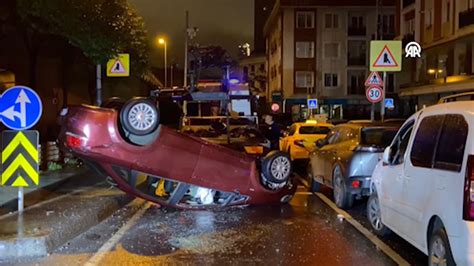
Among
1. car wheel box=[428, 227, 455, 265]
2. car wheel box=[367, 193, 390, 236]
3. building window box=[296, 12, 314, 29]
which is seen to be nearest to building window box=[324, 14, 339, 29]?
building window box=[296, 12, 314, 29]

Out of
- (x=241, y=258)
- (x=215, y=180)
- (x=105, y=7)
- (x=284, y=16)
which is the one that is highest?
(x=284, y=16)

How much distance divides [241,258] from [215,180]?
2445 millimetres

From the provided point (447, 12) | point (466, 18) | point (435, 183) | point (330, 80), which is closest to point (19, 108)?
point (435, 183)

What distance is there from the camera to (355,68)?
63.4 meters

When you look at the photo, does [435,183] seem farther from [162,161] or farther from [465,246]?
[162,161]

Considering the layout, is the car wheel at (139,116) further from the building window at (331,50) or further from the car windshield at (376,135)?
the building window at (331,50)

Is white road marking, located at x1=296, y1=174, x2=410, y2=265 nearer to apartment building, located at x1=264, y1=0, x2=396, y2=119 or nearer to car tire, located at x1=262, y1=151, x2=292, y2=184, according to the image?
car tire, located at x1=262, y1=151, x2=292, y2=184

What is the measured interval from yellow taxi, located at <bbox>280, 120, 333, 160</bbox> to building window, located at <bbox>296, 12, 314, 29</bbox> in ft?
146

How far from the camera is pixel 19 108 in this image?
8812 mm

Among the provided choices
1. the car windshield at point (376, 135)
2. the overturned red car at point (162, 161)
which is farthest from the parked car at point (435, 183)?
the car windshield at point (376, 135)

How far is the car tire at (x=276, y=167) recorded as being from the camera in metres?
10.2

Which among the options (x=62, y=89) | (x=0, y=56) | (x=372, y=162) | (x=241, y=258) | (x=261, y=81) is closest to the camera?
(x=241, y=258)

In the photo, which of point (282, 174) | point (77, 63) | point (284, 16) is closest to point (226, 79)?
point (282, 174)

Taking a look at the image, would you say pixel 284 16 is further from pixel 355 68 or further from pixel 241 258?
pixel 241 258
